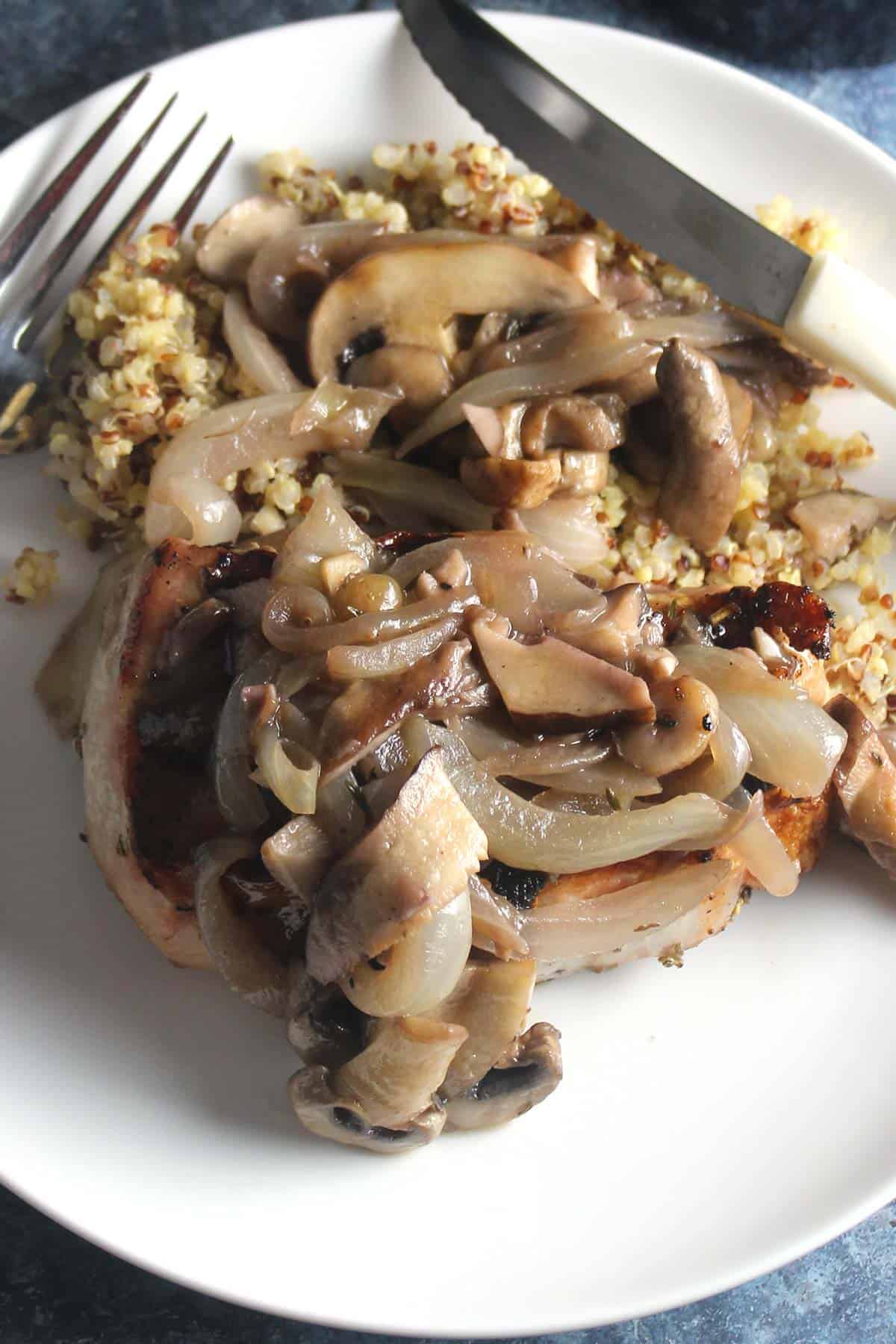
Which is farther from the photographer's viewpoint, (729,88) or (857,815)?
(729,88)

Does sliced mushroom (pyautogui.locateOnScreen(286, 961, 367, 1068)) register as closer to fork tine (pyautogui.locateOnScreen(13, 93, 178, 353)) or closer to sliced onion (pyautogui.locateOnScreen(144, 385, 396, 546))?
sliced onion (pyautogui.locateOnScreen(144, 385, 396, 546))

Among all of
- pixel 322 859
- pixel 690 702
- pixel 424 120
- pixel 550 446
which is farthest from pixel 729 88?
pixel 322 859

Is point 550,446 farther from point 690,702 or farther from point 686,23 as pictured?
point 686,23

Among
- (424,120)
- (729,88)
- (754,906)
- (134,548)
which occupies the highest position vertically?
(729,88)

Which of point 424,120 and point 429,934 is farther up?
point 424,120

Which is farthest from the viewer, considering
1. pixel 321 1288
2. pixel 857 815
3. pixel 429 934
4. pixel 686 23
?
pixel 686 23

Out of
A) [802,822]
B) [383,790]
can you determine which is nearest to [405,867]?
[383,790]

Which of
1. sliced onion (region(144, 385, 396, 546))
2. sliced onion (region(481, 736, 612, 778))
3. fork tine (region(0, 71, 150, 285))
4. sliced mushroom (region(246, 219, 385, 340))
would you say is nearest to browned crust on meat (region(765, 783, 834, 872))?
sliced onion (region(481, 736, 612, 778))
